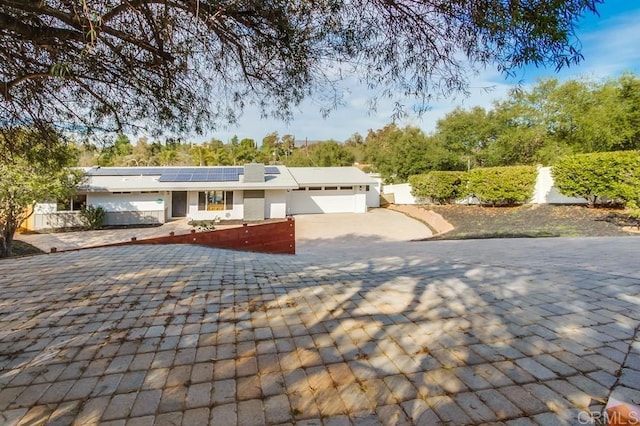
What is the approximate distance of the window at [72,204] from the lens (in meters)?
18.9

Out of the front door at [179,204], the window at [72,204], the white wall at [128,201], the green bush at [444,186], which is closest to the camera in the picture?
the window at [72,204]

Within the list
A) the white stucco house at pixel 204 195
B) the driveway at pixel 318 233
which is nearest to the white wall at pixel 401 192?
the white stucco house at pixel 204 195

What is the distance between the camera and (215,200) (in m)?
21.5

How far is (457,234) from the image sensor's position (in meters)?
13.3

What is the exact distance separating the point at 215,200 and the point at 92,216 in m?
6.64

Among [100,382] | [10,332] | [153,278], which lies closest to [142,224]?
[153,278]

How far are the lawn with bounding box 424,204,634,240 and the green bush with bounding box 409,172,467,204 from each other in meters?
3.20

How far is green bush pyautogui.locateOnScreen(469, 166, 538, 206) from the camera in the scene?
55.7 feet

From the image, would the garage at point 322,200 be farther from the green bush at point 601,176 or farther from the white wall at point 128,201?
the green bush at point 601,176

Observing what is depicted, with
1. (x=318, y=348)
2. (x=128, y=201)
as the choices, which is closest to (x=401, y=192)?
(x=128, y=201)

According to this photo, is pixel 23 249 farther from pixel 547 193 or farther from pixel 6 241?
pixel 547 193

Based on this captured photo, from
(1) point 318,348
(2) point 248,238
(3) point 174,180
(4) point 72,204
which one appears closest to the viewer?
(1) point 318,348

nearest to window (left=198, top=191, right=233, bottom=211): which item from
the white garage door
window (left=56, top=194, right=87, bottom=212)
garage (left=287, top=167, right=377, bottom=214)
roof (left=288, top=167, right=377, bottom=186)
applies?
garage (left=287, top=167, right=377, bottom=214)

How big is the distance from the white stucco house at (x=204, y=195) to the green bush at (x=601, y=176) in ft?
40.6
